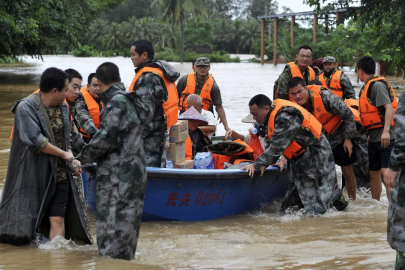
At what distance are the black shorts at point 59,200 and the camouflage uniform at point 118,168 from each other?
0.48 m

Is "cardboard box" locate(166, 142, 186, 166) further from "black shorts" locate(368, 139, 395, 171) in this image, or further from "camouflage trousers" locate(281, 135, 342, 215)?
"black shorts" locate(368, 139, 395, 171)

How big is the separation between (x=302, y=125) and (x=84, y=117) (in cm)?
223

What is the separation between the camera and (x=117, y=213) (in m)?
4.96

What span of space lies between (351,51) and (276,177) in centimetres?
2633

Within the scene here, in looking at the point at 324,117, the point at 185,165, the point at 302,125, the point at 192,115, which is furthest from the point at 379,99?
the point at 185,165

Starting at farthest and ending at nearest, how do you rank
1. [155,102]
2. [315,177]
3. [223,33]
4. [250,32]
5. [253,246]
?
[223,33] < [250,32] < [315,177] < [155,102] < [253,246]

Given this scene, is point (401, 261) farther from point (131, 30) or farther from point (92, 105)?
point (131, 30)

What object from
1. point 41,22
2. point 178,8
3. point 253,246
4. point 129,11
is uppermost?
point 129,11

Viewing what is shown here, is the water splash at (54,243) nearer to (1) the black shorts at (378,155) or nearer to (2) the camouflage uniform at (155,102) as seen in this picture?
(2) the camouflage uniform at (155,102)

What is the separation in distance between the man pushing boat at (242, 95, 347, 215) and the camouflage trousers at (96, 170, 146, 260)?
2.21 metres

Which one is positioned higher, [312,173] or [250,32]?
[250,32]

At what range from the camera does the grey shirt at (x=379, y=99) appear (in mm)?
7723

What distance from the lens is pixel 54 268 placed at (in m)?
5.22

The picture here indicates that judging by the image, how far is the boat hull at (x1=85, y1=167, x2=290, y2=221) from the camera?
672 centimetres
